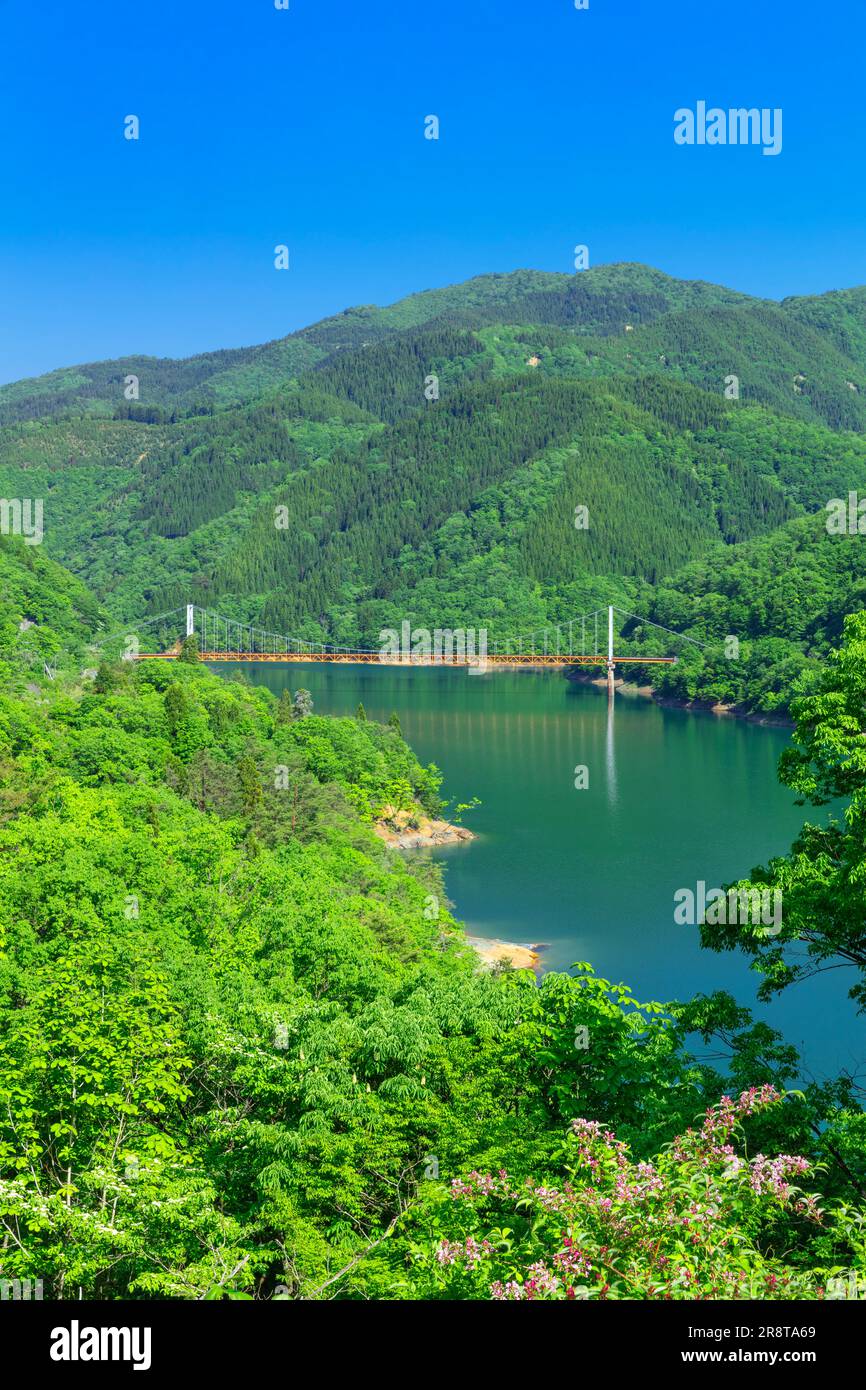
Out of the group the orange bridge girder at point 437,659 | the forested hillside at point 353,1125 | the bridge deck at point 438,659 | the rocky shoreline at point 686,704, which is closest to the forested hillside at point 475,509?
the rocky shoreline at point 686,704

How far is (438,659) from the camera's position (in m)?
86.4

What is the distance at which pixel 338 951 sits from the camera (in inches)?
562

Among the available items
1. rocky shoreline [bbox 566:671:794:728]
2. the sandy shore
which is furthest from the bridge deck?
the sandy shore

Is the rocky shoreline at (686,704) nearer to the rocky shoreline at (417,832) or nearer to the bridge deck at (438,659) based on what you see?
the bridge deck at (438,659)

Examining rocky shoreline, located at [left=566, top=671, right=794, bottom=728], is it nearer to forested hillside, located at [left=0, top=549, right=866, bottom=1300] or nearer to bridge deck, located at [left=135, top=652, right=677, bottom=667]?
bridge deck, located at [left=135, top=652, right=677, bottom=667]

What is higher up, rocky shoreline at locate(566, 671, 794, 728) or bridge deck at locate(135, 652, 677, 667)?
bridge deck at locate(135, 652, 677, 667)

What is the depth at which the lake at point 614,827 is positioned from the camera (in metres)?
23.0

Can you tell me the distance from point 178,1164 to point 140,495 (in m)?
151

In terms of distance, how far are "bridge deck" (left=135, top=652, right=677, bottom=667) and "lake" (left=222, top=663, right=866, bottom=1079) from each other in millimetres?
9283

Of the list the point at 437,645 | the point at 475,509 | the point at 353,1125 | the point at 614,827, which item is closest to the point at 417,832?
Answer: the point at 614,827

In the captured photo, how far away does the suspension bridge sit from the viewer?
81000mm

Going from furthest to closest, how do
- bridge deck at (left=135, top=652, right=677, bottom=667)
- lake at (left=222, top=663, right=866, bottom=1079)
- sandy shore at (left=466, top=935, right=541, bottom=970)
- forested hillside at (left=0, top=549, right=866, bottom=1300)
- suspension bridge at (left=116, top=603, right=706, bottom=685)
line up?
suspension bridge at (left=116, top=603, right=706, bottom=685) < bridge deck at (left=135, top=652, right=677, bottom=667) < sandy shore at (left=466, top=935, right=541, bottom=970) < lake at (left=222, top=663, right=866, bottom=1079) < forested hillside at (left=0, top=549, right=866, bottom=1300)

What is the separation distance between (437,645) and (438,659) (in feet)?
32.3
